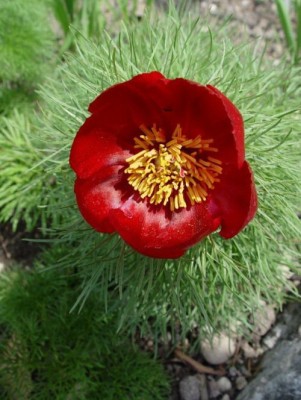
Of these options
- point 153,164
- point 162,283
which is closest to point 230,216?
point 153,164

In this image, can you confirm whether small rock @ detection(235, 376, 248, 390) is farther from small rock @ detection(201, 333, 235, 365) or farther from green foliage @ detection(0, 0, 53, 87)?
green foliage @ detection(0, 0, 53, 87)

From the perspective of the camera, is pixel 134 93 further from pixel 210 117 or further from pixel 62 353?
pixel 62 353

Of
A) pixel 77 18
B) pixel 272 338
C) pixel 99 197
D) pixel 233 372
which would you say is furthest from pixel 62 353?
pixel 77 18

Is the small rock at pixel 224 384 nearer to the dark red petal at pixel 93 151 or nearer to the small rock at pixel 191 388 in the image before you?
the small rock at pixel 191 388

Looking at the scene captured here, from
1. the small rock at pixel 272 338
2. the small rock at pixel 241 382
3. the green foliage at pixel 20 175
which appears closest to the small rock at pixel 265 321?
the small rock at pixel 272 338

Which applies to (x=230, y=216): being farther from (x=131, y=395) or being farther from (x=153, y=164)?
(x=131, y=395)

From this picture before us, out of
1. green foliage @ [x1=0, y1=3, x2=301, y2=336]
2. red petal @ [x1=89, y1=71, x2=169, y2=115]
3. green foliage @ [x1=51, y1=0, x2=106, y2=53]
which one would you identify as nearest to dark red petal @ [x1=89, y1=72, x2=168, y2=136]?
red petal @ [x1=89, y1=71, x2=169, y2=115]

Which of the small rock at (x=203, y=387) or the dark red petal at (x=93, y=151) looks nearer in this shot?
the dark red petal at (x=93, y=151)
